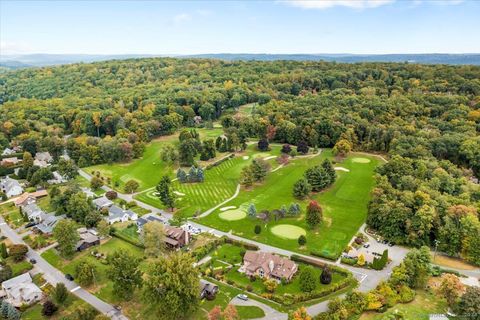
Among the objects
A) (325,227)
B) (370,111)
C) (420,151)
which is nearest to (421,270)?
(325,227)

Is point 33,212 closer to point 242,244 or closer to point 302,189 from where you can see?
point 242,244

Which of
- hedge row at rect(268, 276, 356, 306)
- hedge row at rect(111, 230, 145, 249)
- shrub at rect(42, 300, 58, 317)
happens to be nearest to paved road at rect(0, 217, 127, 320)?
shrub at rect(42, 300, 58, 317)

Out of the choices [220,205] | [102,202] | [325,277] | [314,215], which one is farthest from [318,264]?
[102,202]

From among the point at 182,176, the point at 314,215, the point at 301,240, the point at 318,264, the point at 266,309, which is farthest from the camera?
the point at 182,176

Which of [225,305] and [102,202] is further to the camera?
[102,202]

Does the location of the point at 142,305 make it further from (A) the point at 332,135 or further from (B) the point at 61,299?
(A) the point at 332,135

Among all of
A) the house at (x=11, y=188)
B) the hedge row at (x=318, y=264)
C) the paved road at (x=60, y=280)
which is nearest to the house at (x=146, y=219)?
the paved road at (x=60, y=280)
